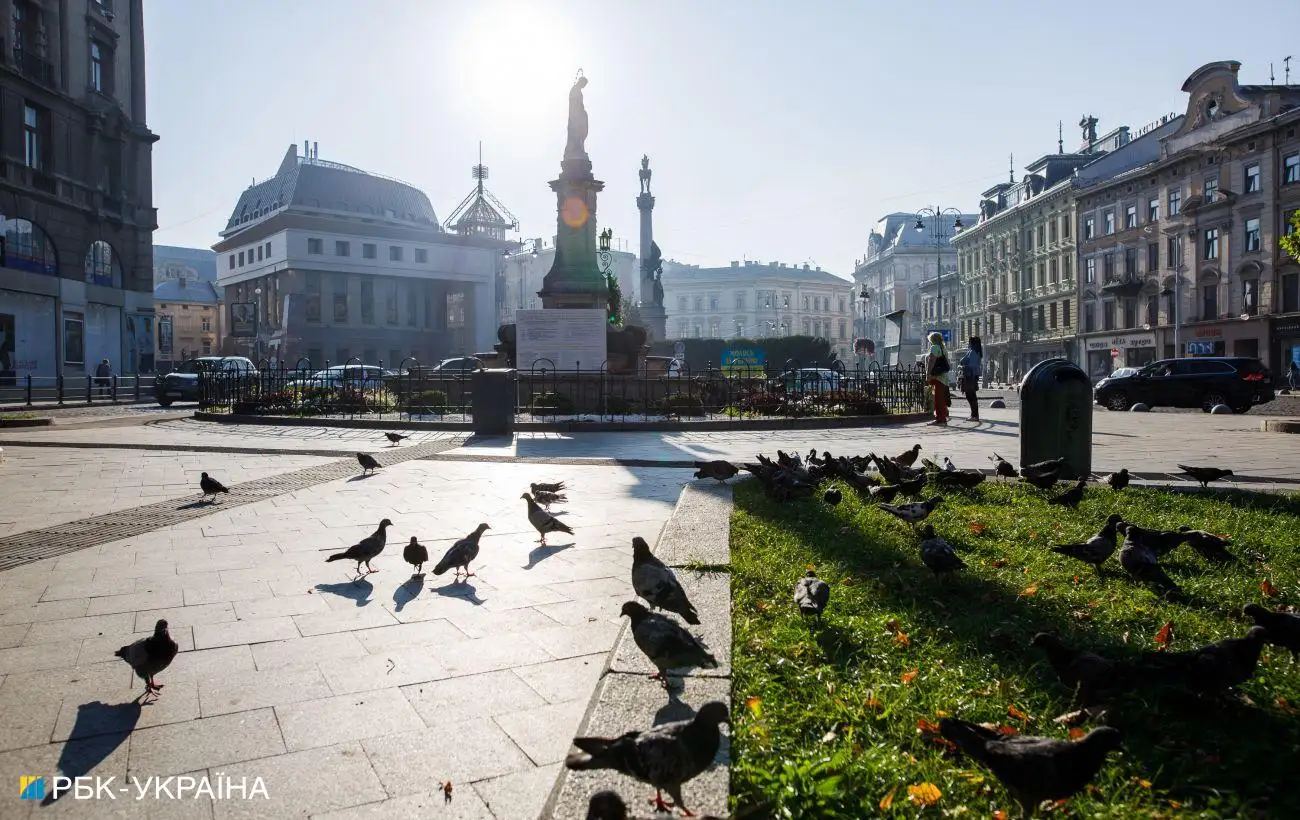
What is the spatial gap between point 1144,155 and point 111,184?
56.3 metres

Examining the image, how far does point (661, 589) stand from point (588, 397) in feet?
50.8

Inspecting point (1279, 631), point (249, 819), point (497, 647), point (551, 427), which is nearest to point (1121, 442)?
point (551, 427)

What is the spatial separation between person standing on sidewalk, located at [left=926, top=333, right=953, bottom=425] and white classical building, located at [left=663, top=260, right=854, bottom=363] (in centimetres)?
9113

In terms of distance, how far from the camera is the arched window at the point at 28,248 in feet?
98.7

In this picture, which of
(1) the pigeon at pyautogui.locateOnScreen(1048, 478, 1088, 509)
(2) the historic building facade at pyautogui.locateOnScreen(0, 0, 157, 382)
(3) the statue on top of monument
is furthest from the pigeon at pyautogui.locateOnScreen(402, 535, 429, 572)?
(2) the historic building facade at pyautogui.locateOnScreen(0, 0, 157, 382)

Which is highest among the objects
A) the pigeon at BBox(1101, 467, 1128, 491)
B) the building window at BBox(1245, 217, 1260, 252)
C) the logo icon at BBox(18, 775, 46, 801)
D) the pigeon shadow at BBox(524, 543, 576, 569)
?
the building window at BBox(1245, 217, 1260, 252)

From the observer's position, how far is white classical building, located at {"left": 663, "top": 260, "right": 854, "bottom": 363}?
110375 millimetres

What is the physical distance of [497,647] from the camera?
359 cm

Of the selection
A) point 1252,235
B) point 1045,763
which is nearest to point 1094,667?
point 1045,763

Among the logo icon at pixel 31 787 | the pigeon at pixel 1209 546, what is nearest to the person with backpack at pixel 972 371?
the pigeon at pixel 1209 546

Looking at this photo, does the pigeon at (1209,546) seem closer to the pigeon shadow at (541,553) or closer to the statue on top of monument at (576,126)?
the pigeon shadow at (541,553)

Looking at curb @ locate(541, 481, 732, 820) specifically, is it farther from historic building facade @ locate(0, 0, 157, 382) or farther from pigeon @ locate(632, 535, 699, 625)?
historic building facade @ locate(0, 0, 157, 382)

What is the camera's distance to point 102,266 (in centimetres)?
3572

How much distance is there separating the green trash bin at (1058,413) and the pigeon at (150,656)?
761 centimetres
